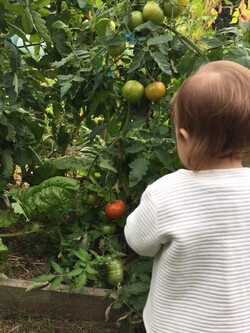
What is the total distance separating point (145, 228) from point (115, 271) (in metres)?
0.95

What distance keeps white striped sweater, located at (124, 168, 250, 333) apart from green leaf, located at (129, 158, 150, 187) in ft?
1.93

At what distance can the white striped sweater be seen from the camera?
1.25 meters

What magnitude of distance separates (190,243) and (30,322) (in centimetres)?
129

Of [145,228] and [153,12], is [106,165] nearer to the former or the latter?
[153,12]

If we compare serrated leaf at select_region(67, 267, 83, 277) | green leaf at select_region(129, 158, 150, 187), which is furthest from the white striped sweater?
serrated leaf at select_region(67, 267, 83, 277)

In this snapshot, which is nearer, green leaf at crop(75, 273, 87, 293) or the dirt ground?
green leaf at crop(75, 273, 87, 293)

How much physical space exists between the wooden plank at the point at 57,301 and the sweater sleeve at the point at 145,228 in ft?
3.22

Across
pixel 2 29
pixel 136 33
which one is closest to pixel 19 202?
pixel 2 29

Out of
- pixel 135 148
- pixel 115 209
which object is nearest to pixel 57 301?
pixel 115 209

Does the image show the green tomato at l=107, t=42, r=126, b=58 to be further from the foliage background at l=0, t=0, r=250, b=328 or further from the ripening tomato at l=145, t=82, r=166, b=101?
the ripening tomato at l=145, t=82, r=166, b=101

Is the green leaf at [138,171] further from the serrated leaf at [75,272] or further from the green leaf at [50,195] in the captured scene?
the serrated leaf at [75,272]

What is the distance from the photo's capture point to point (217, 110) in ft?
3.83

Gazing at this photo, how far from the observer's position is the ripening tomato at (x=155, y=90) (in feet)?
6.52

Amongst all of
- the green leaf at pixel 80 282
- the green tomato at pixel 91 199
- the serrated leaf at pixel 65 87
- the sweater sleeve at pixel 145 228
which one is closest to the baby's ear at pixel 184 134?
the sweater sleeve at pixel 145 228
